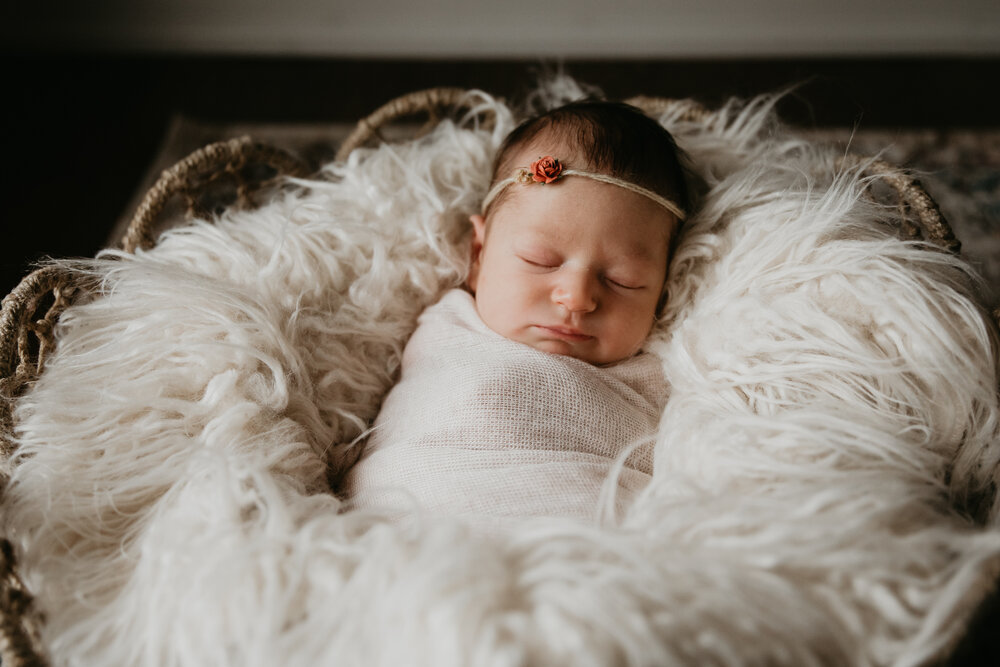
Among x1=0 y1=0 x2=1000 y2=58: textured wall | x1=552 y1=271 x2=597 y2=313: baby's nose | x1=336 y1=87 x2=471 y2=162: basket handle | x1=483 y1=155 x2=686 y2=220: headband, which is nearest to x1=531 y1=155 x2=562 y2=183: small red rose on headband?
x1=483 y1=155 x2=686 y2=220: headband

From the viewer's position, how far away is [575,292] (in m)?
0.82

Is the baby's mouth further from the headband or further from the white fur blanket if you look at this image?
the headband

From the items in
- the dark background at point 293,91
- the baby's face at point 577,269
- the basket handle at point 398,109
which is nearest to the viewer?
the baby's face at point 577,269

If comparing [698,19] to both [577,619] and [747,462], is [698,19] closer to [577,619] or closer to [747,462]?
[747,462]

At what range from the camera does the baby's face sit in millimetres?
845

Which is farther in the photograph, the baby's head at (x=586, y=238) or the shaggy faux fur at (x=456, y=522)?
the baby's head at (x=586, y=238)

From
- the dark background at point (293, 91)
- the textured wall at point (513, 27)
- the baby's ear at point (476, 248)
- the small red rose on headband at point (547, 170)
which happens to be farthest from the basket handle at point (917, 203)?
the textured wall at point (513, 27)

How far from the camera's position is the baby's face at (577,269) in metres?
0.84

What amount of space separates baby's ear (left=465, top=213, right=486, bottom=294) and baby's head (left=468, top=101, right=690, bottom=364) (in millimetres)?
52

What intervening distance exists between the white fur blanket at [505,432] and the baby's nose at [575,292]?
0.06m

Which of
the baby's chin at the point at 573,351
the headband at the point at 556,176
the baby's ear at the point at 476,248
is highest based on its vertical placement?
the headband at the point at 556,176

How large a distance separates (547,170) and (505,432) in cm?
31

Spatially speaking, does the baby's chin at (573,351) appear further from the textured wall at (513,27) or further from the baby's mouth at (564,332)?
the textured wall at (513,27)

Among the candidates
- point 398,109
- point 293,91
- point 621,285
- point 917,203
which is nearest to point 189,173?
point 398,109
